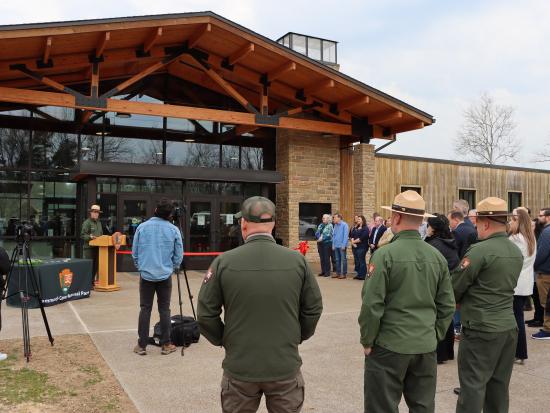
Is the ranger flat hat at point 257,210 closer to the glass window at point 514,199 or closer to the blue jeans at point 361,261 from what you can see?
the blue jeans at point 361,261

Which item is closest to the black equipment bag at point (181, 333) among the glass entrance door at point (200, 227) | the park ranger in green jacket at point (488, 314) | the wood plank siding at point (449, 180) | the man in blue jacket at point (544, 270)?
the park ranger in green jacket at point (488, 314)

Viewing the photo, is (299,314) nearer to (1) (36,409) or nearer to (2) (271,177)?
(1) (36,409)

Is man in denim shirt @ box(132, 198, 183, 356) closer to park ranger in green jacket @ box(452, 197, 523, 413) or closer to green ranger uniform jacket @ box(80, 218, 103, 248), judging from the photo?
park ranger in green jacket @ box(452, 197, 523, 413)

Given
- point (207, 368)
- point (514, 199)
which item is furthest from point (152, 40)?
point (514, 199)

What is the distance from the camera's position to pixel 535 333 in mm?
7125

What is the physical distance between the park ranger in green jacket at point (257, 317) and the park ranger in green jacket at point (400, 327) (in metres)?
0.54

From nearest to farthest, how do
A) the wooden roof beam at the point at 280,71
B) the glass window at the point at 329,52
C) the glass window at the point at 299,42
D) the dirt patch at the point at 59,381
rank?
1. the dirt patch at the point at 59,381
2. the wooden roof beam at the point at 280,71
3. the glass window at the point at 299,42
4. the glass window at the point at 329,52

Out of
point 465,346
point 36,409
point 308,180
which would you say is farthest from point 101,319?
point 308,180

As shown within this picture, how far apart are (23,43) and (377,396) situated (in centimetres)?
1095

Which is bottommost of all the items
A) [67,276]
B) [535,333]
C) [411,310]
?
[535,333]

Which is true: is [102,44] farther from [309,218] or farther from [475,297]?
[475,297]

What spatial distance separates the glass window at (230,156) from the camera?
54.1 ft

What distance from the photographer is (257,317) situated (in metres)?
2.59

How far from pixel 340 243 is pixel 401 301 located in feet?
34.8
